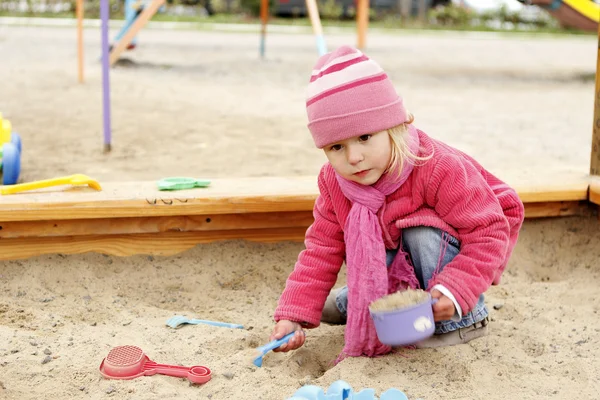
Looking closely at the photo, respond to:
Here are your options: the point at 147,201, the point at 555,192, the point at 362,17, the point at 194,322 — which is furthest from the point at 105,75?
the point at 362,17

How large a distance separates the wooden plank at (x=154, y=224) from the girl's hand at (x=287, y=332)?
61 cm

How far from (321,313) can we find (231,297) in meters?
0.36

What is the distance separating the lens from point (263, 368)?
1802 mm

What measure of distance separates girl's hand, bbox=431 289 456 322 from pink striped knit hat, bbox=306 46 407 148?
41cm

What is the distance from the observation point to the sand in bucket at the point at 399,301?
1.66 metres

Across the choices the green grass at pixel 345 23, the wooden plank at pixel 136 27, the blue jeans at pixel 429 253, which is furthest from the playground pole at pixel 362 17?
the blue jeans at pixel 429 253

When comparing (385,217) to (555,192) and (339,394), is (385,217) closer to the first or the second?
(339,394)

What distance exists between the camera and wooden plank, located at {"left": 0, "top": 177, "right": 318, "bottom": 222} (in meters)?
2.28

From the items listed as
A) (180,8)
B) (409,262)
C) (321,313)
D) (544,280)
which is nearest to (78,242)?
(321,313)

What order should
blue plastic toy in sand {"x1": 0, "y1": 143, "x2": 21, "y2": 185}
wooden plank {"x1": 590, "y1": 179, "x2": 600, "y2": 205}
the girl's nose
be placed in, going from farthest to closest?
blue plastic toy in sand {"x1": 0, "y1": 143, "x2": 21, "y2": 185} < wooden plank {"x1": 590, "y1": 179, "x2": 600, "y2": 205} < the girl's nose

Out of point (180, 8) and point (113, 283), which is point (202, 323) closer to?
point (113, 283)

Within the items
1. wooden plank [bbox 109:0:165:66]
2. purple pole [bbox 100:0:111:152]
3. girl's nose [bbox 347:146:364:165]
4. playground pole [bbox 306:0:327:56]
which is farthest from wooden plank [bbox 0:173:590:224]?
wooden plank [bbox 109:0:165:66]

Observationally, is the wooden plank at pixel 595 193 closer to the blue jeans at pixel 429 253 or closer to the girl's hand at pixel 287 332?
the blue jeans at pixel 429 253

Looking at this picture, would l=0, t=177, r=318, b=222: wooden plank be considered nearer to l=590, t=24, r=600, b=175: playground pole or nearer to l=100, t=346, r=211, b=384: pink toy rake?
l=100, t=346, r=211, b=384: pink toy rake
